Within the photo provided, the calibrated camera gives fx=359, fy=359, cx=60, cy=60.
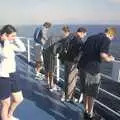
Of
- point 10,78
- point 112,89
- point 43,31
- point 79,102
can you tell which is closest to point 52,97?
point 79,102

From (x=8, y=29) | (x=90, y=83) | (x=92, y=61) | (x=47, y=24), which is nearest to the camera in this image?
(x=8, y=29)

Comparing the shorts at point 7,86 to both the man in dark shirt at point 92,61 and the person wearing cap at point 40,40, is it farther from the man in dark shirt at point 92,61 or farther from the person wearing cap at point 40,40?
the person wearing cap at point 40,40

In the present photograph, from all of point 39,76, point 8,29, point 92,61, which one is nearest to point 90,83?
point 92,61

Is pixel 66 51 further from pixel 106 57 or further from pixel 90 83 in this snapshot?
pixel 106 57

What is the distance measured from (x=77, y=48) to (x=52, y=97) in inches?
55.1

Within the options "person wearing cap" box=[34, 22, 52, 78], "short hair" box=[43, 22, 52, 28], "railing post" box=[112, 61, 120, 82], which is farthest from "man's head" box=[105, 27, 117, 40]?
"short hair" box=[43, 22, 52, 28]

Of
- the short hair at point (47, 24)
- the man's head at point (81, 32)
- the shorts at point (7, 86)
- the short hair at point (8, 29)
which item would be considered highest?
the short hair at point (8, 29)

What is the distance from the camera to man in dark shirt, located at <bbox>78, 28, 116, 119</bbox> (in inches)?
192

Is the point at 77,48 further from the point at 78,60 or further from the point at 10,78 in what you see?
the point at 10,78

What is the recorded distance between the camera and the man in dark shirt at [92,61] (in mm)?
4871

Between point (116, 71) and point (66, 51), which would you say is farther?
point (66, 51)

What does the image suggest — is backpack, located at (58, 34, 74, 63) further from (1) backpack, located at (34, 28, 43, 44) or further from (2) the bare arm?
(1) backpack, located at (34, 28, 43, 44)

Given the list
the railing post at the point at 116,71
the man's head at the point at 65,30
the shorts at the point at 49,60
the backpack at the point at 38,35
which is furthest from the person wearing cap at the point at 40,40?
the railing post at the point at 116,71

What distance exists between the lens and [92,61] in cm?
513
